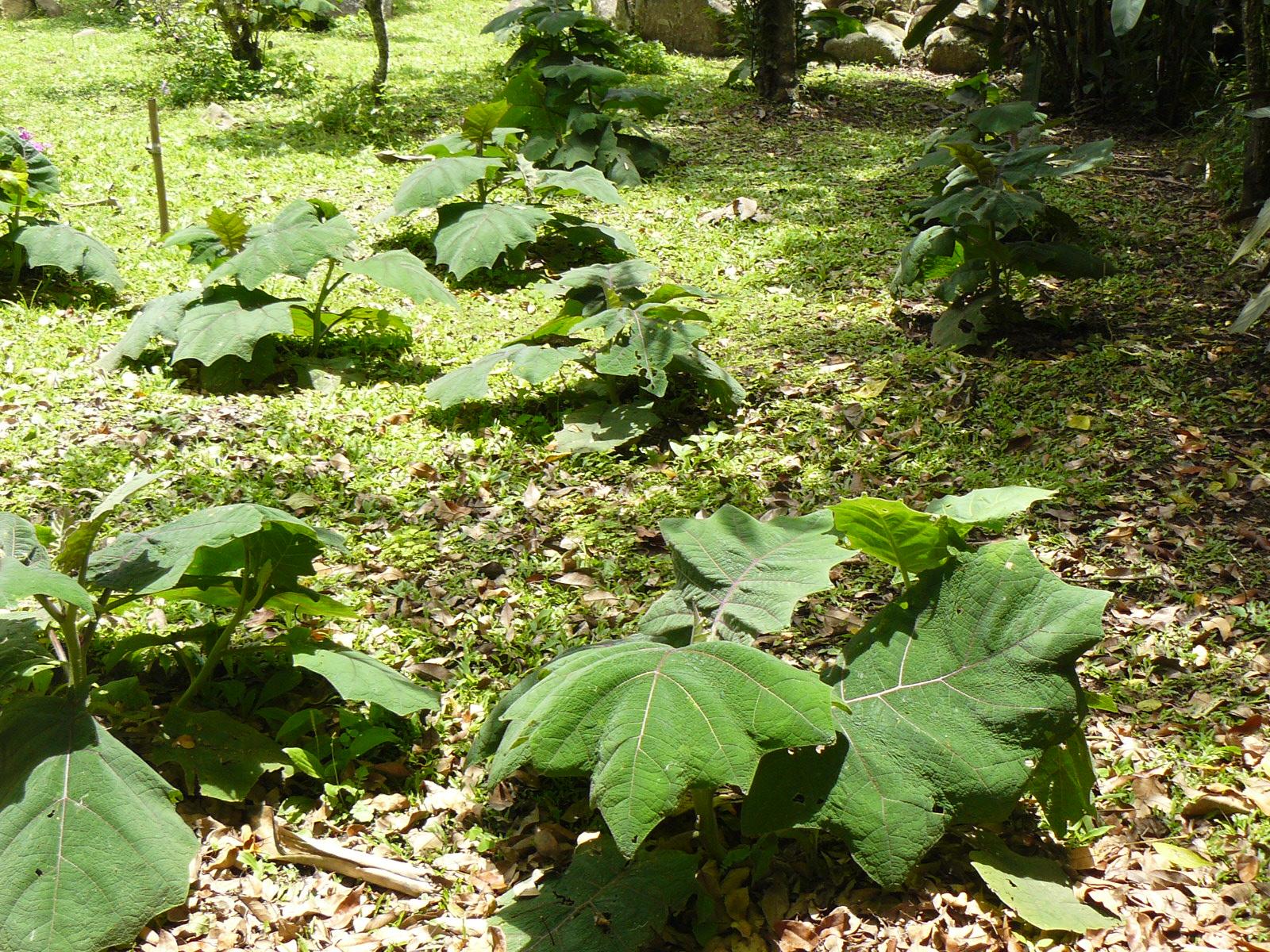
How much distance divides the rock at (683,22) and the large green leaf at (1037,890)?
11396mm

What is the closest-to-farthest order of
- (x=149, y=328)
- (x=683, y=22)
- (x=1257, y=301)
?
(x=1257, y=301) → (x=149, y=328) → (x=683, y=22)

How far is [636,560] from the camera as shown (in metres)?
3.47


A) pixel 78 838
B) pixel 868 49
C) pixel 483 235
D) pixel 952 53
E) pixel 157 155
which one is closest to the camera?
pixel 78 838

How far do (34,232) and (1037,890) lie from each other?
536cm

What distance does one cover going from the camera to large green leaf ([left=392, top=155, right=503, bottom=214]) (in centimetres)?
544

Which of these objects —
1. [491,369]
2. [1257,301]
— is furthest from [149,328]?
[1257,301]

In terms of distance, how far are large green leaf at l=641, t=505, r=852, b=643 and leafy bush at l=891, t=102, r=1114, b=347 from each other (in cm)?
230

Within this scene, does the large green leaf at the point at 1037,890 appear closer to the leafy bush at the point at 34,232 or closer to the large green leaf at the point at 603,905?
the large green leaf at the point at 603,905

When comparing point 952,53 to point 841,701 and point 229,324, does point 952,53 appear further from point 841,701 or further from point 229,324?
point 841,701

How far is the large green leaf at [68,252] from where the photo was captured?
5.03 metres

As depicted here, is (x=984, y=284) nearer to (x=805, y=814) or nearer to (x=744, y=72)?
(x=805, y=814)

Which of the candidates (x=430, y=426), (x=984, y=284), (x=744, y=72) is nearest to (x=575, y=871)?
(x=430, y=426)

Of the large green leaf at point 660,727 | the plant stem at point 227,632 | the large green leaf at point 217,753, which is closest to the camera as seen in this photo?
the large green leaf at point 660,727

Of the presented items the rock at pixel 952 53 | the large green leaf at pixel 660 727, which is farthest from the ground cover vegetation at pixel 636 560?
the rock at pixel 952 53
